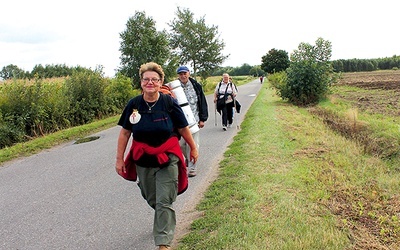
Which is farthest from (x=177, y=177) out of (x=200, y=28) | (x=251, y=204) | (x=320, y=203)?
(x=200, y=28)

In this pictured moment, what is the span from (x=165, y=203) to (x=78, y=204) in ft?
7.75

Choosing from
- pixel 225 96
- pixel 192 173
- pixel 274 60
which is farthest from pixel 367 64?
pixel 192 173

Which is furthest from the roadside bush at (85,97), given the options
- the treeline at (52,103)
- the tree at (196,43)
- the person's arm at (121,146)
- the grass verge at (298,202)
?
the tree at (196,43)

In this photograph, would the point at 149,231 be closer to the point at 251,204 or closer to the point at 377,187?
the point at 251,204

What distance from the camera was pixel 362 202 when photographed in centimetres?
488

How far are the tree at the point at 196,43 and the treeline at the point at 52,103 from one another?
69.0 feet

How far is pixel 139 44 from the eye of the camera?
24000 millimetres

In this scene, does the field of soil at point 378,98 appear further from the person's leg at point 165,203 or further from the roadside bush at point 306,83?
the person's leg at point 165,203

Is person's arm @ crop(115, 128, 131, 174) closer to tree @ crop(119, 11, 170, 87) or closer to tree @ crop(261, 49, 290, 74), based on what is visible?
tree @ crop(119, 11, 170, 87)

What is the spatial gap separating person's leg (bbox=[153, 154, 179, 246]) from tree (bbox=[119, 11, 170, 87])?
823 inches

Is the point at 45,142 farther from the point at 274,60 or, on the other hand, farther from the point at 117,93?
the point at 274,60

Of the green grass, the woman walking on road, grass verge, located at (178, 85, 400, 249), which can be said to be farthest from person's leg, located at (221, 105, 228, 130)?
the woman walking on road

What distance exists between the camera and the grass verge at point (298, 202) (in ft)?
11.9

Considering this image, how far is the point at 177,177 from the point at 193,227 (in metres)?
0.84
